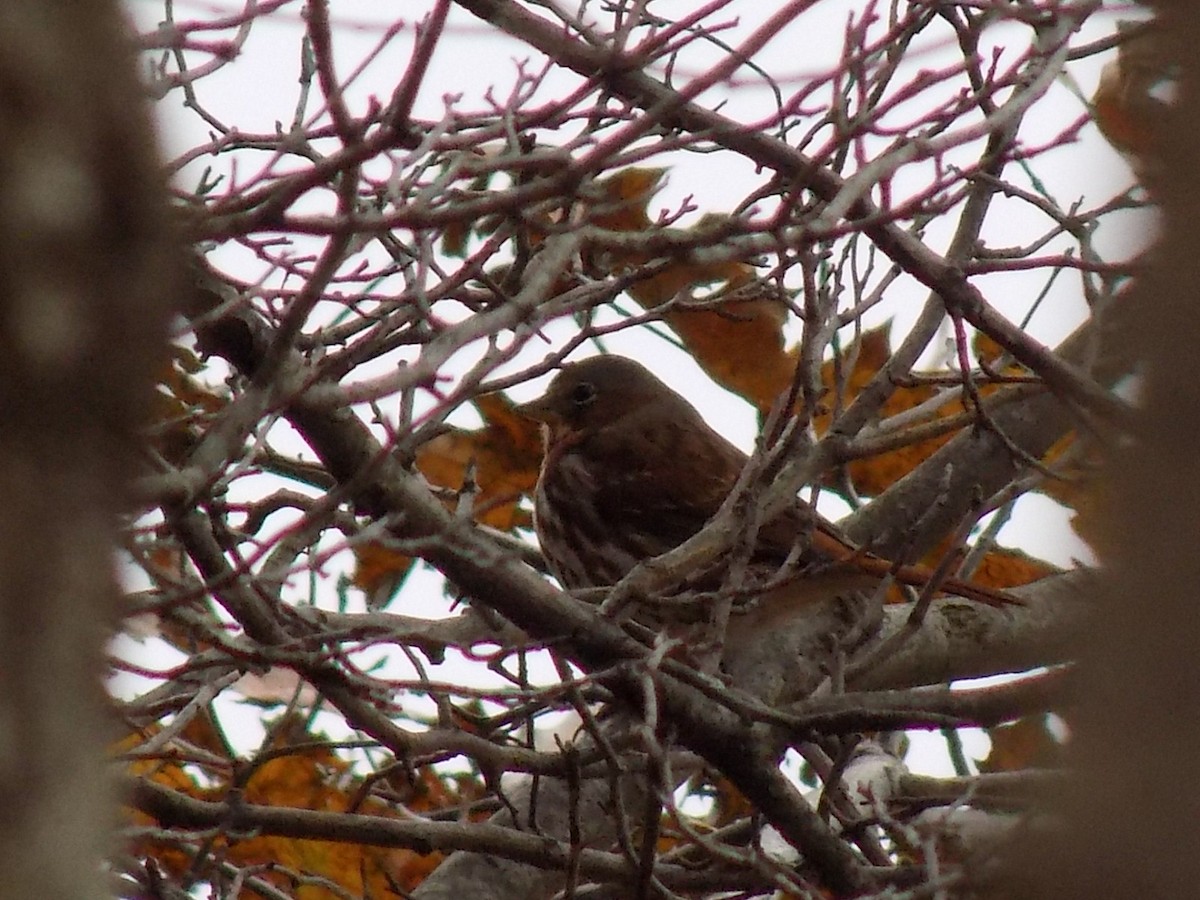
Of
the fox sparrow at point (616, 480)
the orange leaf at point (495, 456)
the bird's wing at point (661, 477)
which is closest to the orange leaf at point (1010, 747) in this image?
the fox sparrow at point (616, 480)

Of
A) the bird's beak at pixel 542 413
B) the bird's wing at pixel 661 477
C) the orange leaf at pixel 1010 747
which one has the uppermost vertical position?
the bird's beak at pixel 542 413

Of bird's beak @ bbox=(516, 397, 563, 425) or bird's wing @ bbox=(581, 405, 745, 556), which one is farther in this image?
bird's beak @ bbox=(516, 397, 563, 425)

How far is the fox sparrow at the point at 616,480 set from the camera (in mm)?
6367

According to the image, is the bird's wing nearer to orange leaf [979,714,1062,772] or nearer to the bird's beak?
the bird's beak

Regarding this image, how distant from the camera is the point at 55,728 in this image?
1.30 metres

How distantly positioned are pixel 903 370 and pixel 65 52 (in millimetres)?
3782

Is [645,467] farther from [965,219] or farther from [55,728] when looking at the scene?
[55,728]

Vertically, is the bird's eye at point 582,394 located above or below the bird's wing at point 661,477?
above

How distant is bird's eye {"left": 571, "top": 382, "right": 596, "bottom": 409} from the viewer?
22.8 ft

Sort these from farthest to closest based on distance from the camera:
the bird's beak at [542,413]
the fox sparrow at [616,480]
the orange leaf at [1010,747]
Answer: the bird's beak at [542,413]
the fox sparrow at [616,480]
the orange leaf at [1010,747]

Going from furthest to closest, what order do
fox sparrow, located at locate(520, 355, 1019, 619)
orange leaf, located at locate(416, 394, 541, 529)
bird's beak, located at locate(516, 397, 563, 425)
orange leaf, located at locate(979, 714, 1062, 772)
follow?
1. bird's beak, located at locate(516, 397, 563, 425)
2. fox sparrow, located at locate(520, 355, 1019, 619)
3. orange leaf, located at locate(416, 394, 541, 529)
4. orange leaf, located at locate(979, 714, 1062, 772)

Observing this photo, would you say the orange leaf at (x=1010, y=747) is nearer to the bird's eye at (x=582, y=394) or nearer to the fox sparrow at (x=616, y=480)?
the fox sparrow at (x=616, y=480)

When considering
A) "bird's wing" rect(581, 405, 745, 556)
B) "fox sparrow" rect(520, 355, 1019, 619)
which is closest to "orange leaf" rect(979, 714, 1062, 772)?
"fox sparrow" rect(520, 355, 1019, 619)

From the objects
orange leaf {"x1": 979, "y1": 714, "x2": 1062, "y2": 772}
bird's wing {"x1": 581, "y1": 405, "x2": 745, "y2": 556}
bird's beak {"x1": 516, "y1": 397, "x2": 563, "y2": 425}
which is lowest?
orange leaf {"x1": 979, "y1": 714, "x2": 1062, "y2": 772}
